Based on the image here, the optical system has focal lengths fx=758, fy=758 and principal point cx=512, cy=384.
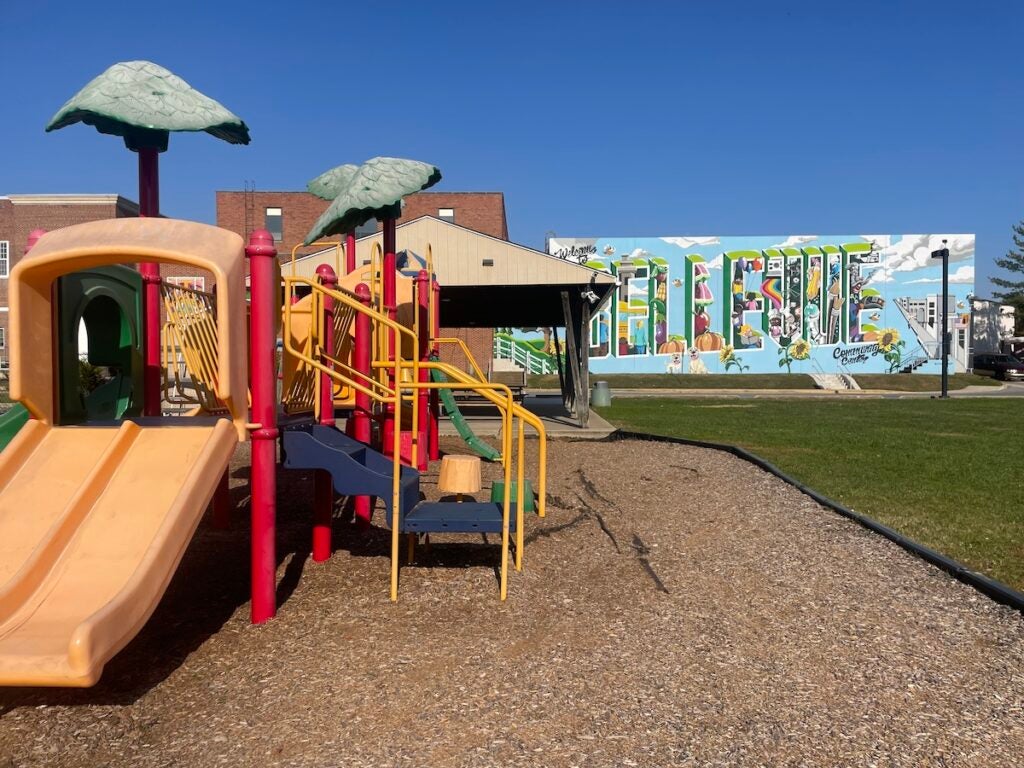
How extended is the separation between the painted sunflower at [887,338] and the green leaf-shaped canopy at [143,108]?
46360mm

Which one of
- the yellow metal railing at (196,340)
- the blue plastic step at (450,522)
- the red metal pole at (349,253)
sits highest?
the red metal pole at (349,253)

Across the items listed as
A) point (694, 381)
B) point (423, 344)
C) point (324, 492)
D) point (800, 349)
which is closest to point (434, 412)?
point (423, 344)

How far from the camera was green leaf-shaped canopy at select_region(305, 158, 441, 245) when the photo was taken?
8.46 metres

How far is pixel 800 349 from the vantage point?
1795 inches

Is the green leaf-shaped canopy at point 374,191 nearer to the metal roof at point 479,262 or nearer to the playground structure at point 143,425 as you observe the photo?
the playground structure at point 143,425

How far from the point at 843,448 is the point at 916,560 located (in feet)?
25.3

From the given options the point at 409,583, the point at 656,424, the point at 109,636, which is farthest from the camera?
the point at 656,424

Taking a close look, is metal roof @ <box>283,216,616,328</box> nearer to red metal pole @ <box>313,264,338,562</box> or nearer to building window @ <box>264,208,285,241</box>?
red metal pole @ <box>313,264,338,562</box>

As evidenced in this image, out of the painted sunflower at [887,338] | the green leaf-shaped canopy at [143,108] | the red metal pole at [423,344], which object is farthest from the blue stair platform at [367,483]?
the painted sunflower at [887,338]

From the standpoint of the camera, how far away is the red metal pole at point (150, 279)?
5.80 m

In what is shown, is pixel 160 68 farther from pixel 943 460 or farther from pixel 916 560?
pixel 943 460

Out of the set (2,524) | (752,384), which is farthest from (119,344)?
(752,384)

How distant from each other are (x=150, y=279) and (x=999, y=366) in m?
53.3

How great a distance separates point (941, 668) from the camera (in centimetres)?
411
